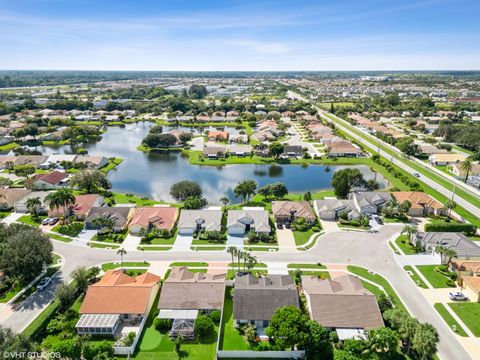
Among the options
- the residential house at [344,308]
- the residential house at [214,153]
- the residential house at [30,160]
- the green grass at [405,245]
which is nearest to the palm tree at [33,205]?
the residential house at [30,160]

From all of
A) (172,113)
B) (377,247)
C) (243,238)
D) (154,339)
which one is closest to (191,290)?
(154,339)

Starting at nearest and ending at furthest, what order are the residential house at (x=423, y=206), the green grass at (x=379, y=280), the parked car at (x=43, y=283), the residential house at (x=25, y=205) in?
the green grass at (x=379, y=280), the parked car at (x=43, y=283), the residential house at (x=423, y=206), the residential house at (x=25, y=205)

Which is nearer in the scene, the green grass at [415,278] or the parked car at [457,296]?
the parked car at [457,296]

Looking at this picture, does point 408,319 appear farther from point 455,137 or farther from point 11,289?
point 455,137

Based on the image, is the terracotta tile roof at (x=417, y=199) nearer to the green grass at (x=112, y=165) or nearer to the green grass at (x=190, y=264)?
the green grass at (x=190, y=264)

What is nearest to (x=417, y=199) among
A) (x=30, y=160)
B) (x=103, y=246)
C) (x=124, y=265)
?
(x=124, y=265)

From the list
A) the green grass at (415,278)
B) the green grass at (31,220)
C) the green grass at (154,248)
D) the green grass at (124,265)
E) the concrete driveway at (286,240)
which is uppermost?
the green grass at (31,220)

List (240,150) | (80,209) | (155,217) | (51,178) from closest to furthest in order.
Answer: (155,217) < (80,209) < (51,178) < (240,150)

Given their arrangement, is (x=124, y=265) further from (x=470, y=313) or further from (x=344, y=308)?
(x=470, y=313)
